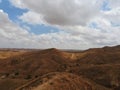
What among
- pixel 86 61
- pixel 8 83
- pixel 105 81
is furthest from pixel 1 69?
pixel 105 81

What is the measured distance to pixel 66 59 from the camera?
415 ft

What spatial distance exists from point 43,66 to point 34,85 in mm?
56195

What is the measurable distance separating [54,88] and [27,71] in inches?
2187

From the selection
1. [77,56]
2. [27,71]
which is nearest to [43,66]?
[27,71]

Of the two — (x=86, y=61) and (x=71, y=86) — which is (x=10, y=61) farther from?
(x=71, y=86)

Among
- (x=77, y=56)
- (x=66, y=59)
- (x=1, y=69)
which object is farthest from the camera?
(x=77, y=56)

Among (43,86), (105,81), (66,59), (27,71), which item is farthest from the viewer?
(66,59)

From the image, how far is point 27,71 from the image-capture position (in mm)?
104875

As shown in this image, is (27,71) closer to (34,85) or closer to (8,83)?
(8,83)

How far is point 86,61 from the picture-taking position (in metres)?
120

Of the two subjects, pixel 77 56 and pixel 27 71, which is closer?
pixel 27 71

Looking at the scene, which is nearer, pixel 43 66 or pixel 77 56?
pixel 43 66

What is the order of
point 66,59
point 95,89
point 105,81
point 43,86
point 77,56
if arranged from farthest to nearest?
point 77,56
point 66,59
point 105,81
point 95,89
point 43,86

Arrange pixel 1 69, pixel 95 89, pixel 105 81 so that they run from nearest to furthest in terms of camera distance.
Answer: pixel 95 89 < pixel 105 81 < pixel 1 69
